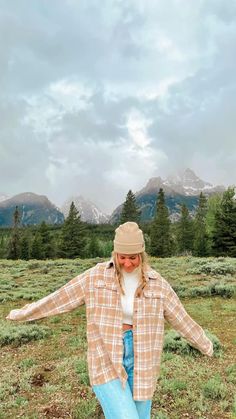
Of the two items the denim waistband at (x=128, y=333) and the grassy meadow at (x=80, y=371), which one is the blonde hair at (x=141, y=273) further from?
the grassy meadow at (x=80, y=371)

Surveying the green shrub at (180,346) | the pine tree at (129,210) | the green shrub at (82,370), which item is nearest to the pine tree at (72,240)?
the pine tree at (129,210)

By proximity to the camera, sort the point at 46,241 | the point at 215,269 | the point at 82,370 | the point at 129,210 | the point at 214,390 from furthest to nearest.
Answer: the point at 46,241
the point at 129,210
the point at 215,269
the point at 82,370
the point at 214,390

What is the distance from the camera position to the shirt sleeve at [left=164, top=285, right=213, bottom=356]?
448cm

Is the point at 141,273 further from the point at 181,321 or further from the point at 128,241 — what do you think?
the point at 181,321

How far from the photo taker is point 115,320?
4.23 m

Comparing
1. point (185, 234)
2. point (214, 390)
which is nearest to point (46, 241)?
point (185, 234)

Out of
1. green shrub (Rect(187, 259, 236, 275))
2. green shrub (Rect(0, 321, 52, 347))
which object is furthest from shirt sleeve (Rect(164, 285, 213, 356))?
green shrub (Rect(187, 259, 236, 275))

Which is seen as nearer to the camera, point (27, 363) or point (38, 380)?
point (38, 380)

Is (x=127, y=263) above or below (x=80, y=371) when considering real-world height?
above

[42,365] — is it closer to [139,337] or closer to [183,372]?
[183,372]

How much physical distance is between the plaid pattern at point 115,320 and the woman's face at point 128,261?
14 centimetres

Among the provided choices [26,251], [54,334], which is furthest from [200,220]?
[54,334]

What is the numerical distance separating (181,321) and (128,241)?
1027mm

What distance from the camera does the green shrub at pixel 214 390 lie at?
7.68 m
